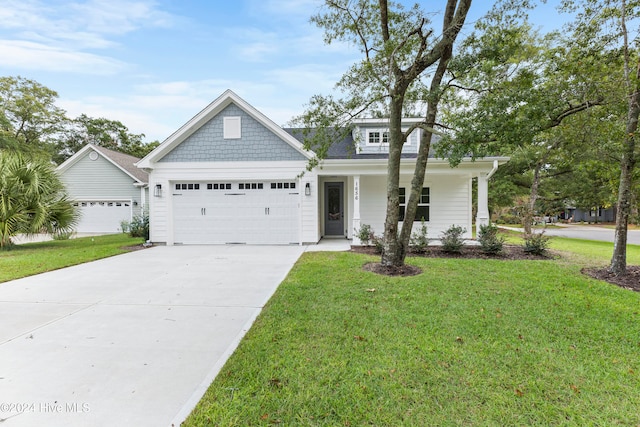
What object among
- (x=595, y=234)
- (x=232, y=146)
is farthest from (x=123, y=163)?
(x=595, y=234)

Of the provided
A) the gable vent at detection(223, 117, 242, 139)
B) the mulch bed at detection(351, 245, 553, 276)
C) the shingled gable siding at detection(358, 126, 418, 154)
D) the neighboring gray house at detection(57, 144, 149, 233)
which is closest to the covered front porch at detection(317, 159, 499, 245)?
the shingled gable siding at detection(358, 126, 418, 154)

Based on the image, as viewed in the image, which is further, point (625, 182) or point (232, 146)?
point (232, 146)

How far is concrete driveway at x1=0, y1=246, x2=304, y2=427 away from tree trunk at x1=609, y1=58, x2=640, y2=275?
6.78 metres

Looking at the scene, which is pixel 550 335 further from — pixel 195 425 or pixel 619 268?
pixel 619 268

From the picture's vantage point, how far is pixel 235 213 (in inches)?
428

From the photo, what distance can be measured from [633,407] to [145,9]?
1323cm

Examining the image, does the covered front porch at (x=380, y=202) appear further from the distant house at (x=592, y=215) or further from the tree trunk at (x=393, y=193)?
the distant house at (x=592, y=215)

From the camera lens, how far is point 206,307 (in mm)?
4336

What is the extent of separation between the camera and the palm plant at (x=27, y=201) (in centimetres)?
937

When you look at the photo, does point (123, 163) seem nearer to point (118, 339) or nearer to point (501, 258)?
point (118, 339)

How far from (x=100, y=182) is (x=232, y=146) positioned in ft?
34.3

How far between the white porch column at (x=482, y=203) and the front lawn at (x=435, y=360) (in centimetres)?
459

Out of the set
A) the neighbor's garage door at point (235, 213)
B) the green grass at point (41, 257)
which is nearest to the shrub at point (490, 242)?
the neighbor's garage door at point (235, 213)

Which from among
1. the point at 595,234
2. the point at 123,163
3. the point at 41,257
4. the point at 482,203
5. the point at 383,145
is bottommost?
Answer: the point at 595,234
